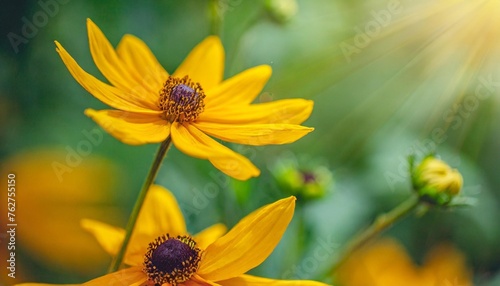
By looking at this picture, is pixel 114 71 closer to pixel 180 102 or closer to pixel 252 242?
pixel 180 102

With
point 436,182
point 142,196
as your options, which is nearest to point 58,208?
point 142,196

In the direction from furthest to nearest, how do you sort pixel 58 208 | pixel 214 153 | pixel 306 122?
pixel 306 122 < pixel 58 208 < pixel 214 153

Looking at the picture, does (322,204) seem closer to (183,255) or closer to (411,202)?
(411,202)

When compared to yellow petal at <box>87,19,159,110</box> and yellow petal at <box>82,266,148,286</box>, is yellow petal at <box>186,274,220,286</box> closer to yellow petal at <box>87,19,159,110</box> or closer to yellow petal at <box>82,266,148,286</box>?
yellow petal at <box>82,266,148,286</box>

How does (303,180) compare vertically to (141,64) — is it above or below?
below

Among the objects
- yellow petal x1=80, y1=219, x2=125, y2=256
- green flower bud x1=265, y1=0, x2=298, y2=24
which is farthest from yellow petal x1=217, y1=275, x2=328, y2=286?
green flower bud x1=265, y1=0, x2=298, y2=24

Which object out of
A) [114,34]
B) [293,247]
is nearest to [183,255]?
[293,247]

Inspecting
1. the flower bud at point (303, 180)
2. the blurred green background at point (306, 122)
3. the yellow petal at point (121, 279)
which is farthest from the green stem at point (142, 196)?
the flower bud at point (303, 180)
